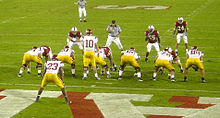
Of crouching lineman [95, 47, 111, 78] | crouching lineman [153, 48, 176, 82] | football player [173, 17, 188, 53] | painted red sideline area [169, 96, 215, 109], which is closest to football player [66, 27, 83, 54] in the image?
crouching lineman [95, 47, 111, 78]

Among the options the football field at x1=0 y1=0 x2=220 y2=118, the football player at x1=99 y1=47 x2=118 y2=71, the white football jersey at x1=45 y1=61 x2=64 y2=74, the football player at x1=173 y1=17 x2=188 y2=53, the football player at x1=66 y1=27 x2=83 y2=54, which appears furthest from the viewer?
the football player at x1=173 y1=17 x2=188 y2=53

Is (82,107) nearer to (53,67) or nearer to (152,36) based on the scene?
(53,67)

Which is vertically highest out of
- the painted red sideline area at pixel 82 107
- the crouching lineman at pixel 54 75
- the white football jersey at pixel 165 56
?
the white football jersey at pixel 165 56

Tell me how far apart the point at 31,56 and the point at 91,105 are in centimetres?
486

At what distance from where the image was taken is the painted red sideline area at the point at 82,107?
13438 mm

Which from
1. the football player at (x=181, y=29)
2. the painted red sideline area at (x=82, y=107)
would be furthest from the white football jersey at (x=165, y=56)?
the football player at (x=181, y=29)

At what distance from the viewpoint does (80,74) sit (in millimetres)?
19406

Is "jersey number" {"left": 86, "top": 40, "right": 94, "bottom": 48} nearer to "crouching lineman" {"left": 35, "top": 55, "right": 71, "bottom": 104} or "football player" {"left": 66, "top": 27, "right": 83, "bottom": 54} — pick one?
"football player" {"left": 66, "top": 27, "right": 83, "bottom": 54}

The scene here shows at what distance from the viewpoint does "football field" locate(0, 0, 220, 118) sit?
46.3 feet

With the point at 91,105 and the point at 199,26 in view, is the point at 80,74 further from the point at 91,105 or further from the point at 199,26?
the point at 199,26

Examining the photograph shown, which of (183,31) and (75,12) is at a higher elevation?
(75,12)

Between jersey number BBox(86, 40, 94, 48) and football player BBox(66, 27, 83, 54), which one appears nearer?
jersey number BBox(86, 40, 94, 48)

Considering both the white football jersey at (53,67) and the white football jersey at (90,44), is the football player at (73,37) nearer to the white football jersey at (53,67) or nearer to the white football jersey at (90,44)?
the white football jersey at (90,44)

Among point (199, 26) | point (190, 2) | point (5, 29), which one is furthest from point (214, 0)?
point (5, 29)
